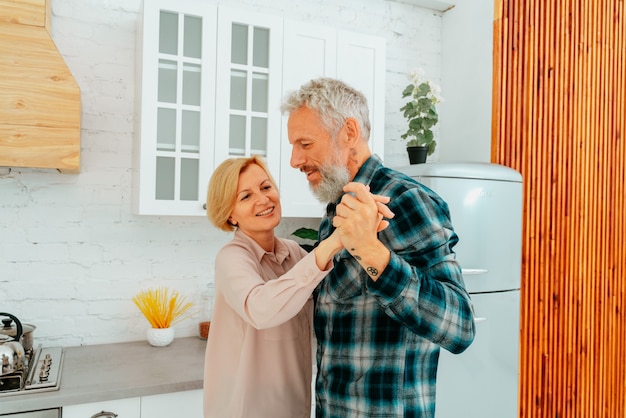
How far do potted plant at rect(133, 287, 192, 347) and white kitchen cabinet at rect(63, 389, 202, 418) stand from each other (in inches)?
21.0

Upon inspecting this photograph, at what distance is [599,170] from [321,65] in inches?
78.8

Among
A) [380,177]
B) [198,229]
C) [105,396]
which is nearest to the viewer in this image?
[380,177]

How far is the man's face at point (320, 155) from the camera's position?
1.55 m

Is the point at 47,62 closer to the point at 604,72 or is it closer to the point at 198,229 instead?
the point at 198,229

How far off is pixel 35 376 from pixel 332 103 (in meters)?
1.52

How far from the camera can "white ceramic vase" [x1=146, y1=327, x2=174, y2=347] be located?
2576 millimetres

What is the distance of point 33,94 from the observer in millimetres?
2070

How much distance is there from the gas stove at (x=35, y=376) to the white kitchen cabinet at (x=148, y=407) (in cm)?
12

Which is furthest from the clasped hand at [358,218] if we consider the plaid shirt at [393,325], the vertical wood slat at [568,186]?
the vertical wood slat at [568,186]

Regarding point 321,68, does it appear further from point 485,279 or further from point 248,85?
point 485,279

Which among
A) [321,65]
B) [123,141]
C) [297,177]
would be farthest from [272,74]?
[123,141]

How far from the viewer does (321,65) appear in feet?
8.92

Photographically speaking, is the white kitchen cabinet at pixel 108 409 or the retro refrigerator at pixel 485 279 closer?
the white kitchen cabinet at pixel 108 409

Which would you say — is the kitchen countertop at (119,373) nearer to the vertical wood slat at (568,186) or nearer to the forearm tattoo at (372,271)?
the forearm tattoo at (372,271)
